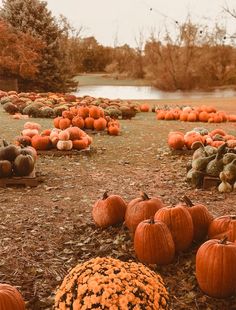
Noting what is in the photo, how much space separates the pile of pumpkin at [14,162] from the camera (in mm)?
6309

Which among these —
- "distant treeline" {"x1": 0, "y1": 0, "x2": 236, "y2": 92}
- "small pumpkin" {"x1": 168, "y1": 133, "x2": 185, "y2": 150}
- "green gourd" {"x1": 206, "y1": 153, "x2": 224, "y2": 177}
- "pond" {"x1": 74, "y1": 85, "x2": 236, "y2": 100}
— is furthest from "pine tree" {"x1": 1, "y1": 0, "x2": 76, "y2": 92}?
"green gourd" {"x1": 206, "y1": 153, "x2": 224, "y2": 177}

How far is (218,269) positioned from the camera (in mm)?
3256

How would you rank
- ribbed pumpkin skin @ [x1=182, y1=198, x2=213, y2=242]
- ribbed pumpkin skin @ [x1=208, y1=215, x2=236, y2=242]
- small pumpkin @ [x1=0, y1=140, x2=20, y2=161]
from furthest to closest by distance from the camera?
small pumpkin @ [x1=0, y1=140, x2=20, y2=161]
ribbed pumpkin skin @ [x1=182, y1=198, x2=213, y2=242]
ribbed pumpkin skin @ [x1=208, y1=215, x2=236, y2=242]

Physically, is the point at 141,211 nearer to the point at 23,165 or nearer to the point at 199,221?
the point at 199,221

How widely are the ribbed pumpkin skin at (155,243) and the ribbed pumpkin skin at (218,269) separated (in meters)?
0.40

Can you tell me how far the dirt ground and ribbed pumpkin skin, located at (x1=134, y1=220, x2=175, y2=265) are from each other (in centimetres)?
11

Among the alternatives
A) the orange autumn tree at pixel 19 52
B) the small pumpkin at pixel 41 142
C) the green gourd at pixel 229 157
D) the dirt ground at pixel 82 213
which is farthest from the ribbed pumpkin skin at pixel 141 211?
the orange autumn tree at pixel 19 52

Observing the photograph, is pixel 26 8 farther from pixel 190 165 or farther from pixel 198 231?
pixel 198 231

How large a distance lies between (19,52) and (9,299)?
25.0 metres

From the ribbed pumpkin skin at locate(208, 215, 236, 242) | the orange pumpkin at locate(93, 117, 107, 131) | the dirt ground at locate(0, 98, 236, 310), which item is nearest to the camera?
the dirt ground at locate(0, 98, 236, 310)

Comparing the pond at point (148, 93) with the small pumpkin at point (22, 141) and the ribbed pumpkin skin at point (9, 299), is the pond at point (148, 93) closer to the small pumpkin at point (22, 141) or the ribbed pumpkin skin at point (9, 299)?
the small pumpkin at point (22, 141)

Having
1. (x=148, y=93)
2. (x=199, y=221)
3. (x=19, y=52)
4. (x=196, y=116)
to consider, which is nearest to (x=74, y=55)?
(x=148, y=93)

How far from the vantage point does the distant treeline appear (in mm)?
27047

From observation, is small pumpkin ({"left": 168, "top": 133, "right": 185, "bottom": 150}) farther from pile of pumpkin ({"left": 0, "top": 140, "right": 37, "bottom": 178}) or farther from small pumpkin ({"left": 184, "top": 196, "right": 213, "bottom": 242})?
small pumpkin ({"left": 184, "top": 196, "right": 213, "bottom": 242})
